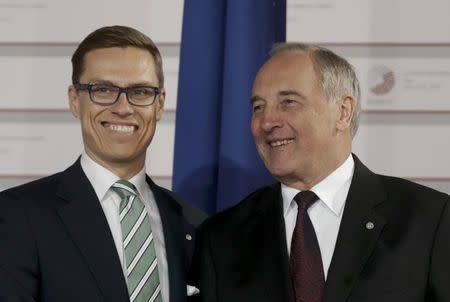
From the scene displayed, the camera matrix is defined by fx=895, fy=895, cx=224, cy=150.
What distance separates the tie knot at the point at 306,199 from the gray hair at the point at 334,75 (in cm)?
22

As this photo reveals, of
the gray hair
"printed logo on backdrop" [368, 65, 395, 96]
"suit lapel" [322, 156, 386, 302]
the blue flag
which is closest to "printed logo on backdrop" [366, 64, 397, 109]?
"printed logo on backdrop" [368, 65, 395, 96]

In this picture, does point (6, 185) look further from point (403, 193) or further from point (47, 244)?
point (403, 193)

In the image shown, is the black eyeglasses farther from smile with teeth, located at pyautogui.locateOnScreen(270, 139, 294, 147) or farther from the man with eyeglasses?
smile with teeth, located at pyautogui.locateOnScreen(270, 139, 294, 147)

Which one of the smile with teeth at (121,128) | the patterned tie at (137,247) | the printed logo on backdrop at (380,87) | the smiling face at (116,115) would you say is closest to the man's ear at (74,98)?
the smiling face at (116,115)

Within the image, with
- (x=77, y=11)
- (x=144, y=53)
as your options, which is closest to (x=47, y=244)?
(x=144, y=53)

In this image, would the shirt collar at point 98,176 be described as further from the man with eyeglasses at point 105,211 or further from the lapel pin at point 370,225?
the lapel pin at point 370,225

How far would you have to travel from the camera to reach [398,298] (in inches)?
77.2

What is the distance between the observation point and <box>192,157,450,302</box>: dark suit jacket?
198 centimetres

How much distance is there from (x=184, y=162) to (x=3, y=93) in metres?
0.69

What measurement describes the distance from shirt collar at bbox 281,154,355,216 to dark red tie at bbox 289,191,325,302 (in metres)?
0.05

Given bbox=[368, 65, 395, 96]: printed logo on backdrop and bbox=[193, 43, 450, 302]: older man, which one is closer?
bbox=[193, 43, 450, 302]: older man

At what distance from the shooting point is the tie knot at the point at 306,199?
2137mm

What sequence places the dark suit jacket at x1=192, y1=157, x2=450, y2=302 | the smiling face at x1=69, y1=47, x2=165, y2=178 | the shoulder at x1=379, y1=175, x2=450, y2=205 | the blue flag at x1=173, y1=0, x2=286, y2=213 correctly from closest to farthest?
1. the dark suit jacket at x1=192, y1=157, x2=450, y2=302
2. the shoulder at x1=379, y1=175, x2=450, y2=205
3. the smiling face at x1=69, y1=47, x2=165, y2=178
4. the blue flag at x1=173, y1=0, x2=286, y2=213

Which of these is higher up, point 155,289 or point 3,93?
point 3,93
